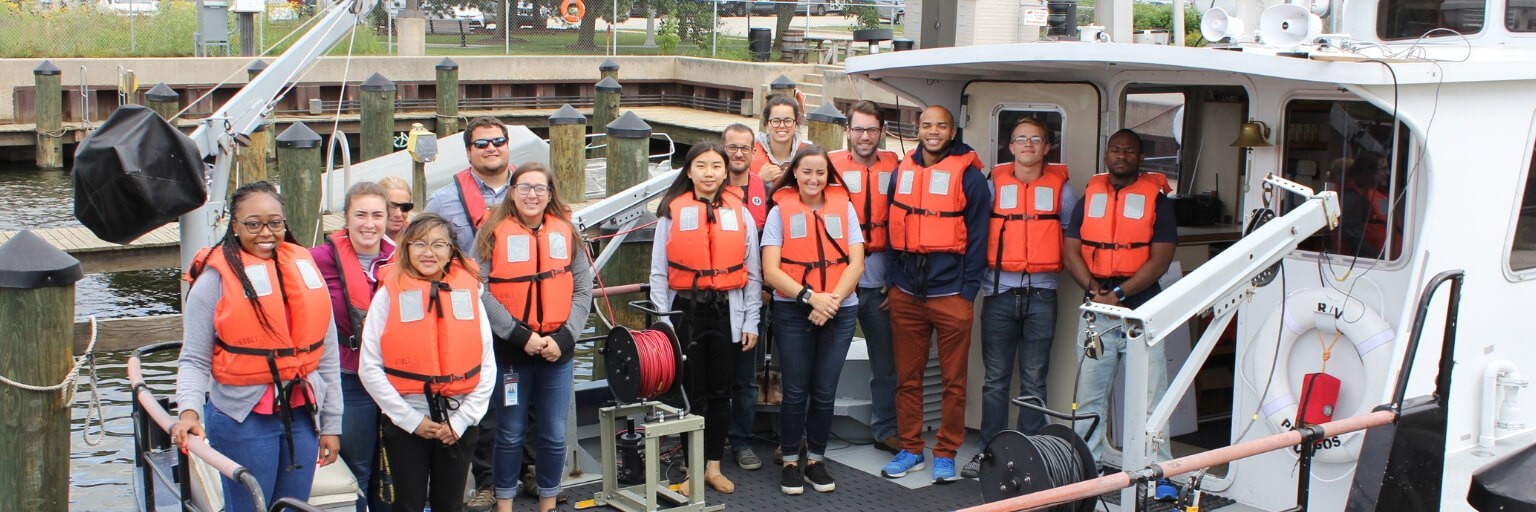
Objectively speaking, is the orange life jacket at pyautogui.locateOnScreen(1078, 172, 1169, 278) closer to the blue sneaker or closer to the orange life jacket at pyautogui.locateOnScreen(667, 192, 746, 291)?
the blue sneaker

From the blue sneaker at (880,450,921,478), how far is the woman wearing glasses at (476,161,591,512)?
59.1 inches

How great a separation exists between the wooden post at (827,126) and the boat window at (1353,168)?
674cm

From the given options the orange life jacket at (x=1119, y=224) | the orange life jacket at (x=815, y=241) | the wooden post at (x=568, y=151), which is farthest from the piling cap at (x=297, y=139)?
the orange life jacket at (x=1119, y=224)

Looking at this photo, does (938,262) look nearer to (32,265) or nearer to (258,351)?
(258,351)

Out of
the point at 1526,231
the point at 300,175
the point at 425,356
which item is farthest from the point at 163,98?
the point at 1526,231

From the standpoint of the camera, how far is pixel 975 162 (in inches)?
224

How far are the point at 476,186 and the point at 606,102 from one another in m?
10.8

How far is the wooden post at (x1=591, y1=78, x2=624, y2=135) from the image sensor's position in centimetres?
1577

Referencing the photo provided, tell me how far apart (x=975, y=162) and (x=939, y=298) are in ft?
1.93

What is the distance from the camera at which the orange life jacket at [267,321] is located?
13.4 ft

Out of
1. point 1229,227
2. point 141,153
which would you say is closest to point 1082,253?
point 1229,227

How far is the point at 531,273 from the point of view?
16.2 feet

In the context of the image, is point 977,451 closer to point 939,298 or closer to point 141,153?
point 939,298

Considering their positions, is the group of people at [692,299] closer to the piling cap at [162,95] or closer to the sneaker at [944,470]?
the sneaker at [944,470]
